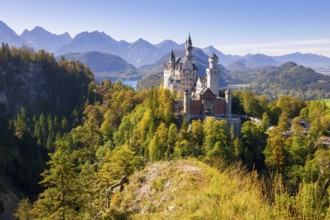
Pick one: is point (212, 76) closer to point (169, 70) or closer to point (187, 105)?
point (187, 105)

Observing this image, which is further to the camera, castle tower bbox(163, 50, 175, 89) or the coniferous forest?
castle tower bbox(163, 50, 175, 89)

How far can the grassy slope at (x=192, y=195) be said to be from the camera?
7730 mm

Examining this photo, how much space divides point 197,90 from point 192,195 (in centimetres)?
5977

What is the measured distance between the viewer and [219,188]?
31.6 ft

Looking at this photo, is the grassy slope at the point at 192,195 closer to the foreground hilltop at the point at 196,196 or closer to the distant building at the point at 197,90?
the foreground hilltop at the point at 196,196

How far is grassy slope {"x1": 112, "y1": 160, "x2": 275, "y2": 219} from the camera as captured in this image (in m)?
7.73

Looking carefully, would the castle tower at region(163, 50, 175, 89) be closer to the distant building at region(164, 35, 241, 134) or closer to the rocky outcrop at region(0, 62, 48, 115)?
the distant building at region(164, 35, 241, 134)

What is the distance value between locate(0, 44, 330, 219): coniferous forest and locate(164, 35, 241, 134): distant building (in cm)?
287

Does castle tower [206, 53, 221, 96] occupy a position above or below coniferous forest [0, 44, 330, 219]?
above

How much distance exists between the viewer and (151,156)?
42594 mm

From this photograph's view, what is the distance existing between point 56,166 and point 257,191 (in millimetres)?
13123

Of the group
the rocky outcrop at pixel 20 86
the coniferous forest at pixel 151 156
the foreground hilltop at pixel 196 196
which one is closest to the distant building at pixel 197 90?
the coniferous forest at pixel 151 156

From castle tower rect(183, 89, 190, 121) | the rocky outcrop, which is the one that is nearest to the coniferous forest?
the rocky outcrop

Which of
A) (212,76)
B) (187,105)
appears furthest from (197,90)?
(187,105)
